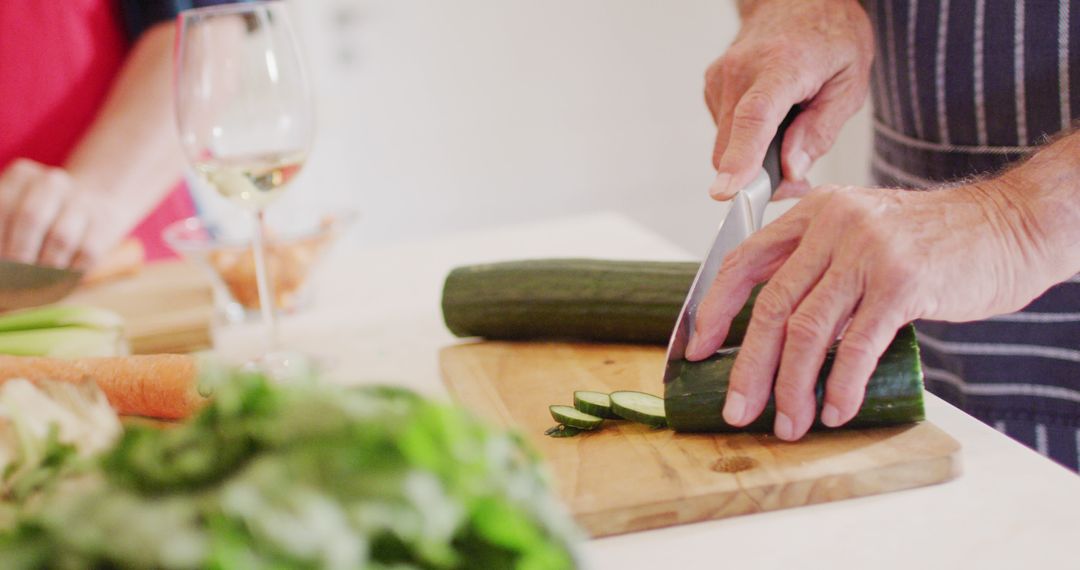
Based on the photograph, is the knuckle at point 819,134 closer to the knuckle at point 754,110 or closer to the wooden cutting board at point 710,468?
the knuckle at point 754,110

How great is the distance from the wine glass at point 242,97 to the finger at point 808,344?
0.78 metres

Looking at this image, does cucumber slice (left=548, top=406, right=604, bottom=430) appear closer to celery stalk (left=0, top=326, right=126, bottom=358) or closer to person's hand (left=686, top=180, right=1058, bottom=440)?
person's hand (left=686, top=180, right=1058, bottom=440)

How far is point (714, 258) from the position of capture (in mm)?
1317

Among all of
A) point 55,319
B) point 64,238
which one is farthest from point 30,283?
point 55,319

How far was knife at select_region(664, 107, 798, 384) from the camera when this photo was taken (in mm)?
1273

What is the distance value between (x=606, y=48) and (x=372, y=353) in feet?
12.1

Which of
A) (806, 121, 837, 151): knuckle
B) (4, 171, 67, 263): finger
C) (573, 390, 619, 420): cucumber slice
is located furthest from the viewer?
(4, 171, 67, 263): finger

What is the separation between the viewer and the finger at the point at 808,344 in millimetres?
1138

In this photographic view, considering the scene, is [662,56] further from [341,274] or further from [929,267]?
[929,267]

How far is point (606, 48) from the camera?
5090 mm

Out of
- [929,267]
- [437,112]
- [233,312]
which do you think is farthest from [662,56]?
[929,267]

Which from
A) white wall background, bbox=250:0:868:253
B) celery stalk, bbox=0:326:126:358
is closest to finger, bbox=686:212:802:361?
Result: celery stalk, bbox=0:326:126:358

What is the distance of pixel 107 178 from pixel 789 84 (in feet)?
5.19

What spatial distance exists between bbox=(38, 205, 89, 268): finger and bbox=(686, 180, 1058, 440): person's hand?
4.58 ft
